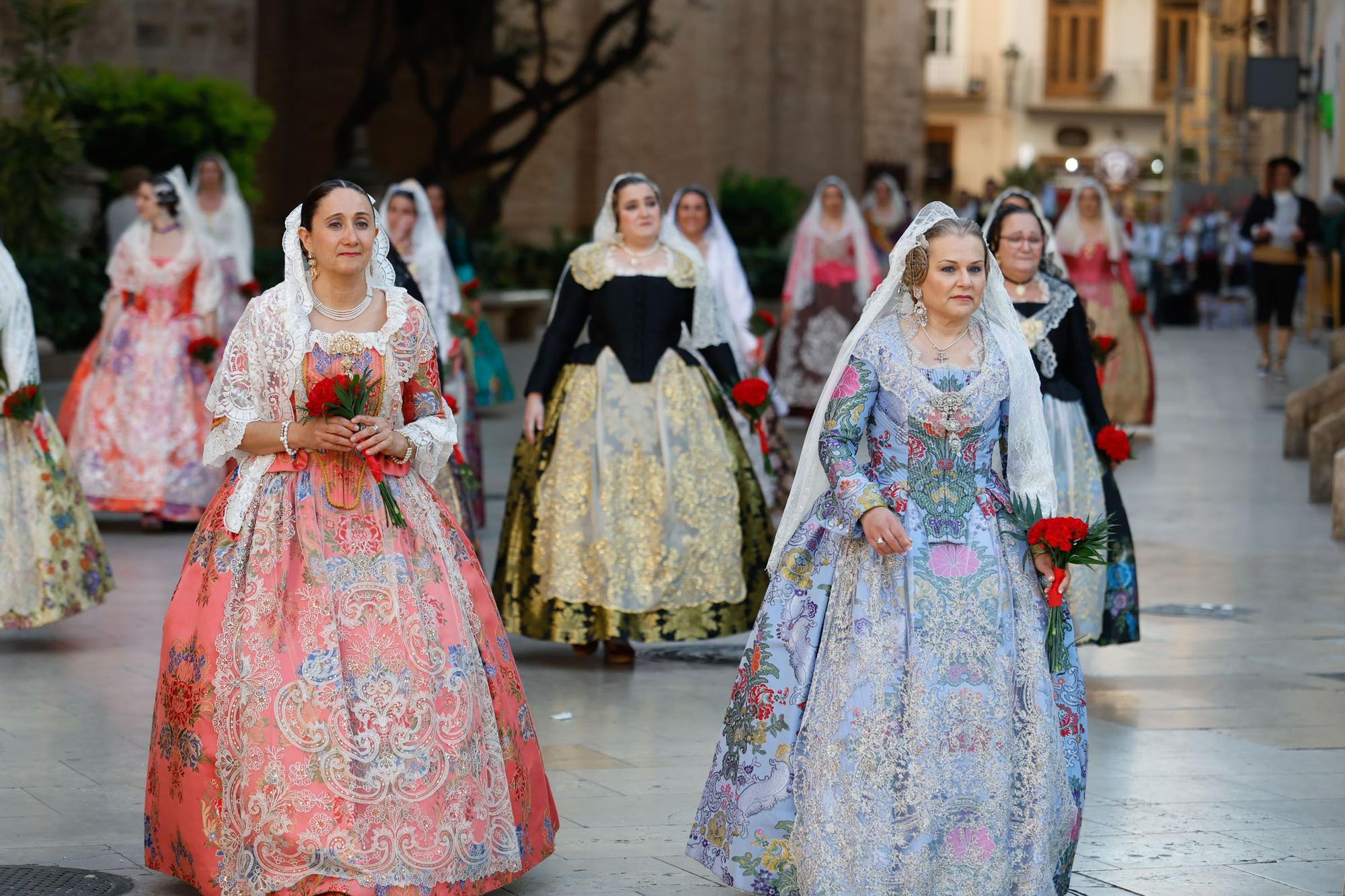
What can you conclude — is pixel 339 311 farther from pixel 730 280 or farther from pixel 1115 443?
pixel 730 280

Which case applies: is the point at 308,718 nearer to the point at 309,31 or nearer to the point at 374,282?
the point at 374,282

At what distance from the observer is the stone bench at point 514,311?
78.0 feet

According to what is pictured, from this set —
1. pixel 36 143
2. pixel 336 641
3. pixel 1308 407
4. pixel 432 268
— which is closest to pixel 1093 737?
pixel 336 641

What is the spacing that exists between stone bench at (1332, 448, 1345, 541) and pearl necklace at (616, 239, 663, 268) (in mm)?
5115

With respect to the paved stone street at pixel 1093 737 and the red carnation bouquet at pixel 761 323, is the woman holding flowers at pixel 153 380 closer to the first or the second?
the paved stone street at pixel 1093 737

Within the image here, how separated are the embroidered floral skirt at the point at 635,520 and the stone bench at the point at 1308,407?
7.73 metres

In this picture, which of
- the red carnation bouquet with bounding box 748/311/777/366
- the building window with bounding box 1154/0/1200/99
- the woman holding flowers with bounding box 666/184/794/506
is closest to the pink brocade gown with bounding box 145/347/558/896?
the red carnation bouquet with bounding box 748/311/777/366

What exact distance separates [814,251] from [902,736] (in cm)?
1140

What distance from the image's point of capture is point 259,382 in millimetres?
5156

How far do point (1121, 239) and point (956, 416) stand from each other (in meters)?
10.8

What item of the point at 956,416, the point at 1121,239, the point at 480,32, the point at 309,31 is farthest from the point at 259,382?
the point at 309,31

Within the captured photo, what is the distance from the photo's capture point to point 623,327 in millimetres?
7969

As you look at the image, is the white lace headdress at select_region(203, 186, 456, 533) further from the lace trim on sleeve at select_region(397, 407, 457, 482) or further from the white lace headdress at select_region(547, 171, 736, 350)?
the white lace headdress at select_region(547, 171, 736, 350)

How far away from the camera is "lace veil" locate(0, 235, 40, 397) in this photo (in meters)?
7.74
